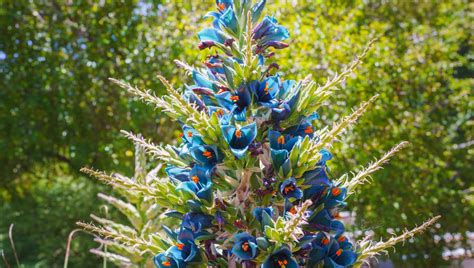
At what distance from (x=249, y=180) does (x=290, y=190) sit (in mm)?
118

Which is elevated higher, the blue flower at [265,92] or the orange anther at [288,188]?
the blue flower at [265,92]

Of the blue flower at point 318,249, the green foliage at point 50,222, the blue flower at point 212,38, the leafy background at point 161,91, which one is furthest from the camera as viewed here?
the green foliage at point 50,222

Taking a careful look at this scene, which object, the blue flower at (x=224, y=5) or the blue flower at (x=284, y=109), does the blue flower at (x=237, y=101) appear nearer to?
the blue flower at (x=284, y=109)

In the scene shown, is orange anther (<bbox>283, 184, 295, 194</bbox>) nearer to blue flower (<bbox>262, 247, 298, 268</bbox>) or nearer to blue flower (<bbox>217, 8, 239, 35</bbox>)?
blue flower (<bbox>262, 247, 298, 268</bbox>)

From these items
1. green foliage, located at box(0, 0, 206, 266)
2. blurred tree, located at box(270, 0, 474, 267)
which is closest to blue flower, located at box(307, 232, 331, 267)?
blurred tree, located at box(270, 0, 474, 267)

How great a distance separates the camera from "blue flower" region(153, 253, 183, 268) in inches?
61.8

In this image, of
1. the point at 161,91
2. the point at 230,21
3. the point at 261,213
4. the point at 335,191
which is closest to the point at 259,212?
the point at 261,213

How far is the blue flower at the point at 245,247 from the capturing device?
1.45 metres

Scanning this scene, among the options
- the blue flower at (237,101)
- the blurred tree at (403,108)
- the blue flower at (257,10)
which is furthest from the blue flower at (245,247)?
the blurred tree at (403,108)

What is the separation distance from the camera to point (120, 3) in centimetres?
702

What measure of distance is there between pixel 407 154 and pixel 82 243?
3.82m

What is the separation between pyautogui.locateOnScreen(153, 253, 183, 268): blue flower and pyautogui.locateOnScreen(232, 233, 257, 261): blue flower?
0.61ft

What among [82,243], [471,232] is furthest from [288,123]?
[471,232]

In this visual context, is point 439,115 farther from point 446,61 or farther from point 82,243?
point 82,243
